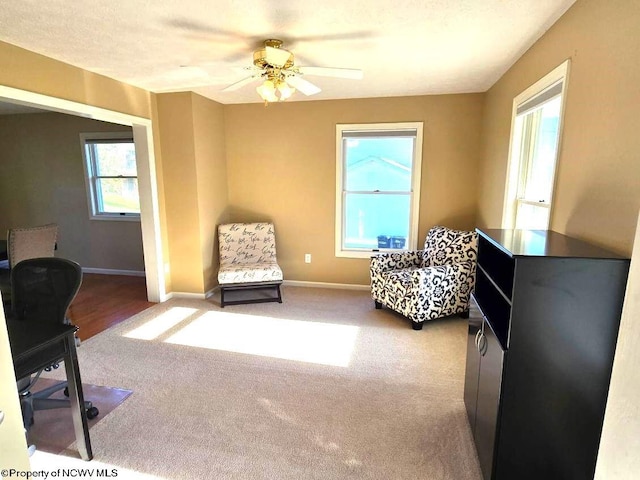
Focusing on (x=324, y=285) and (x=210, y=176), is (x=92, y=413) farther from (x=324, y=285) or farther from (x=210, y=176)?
(x=324, y=285)

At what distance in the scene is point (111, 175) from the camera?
4863 millimetres

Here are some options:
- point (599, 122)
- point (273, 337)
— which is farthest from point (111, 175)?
point (599, 122)

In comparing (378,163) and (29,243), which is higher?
(378,163)

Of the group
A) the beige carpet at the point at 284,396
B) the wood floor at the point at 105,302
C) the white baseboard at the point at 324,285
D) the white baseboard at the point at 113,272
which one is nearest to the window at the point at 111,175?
the white baseboard at the point at 113,272

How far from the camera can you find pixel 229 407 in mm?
2135

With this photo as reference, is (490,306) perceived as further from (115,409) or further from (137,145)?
(137,145)

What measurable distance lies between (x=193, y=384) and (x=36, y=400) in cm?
87

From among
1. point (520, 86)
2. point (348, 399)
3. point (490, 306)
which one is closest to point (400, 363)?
point (348, 399)

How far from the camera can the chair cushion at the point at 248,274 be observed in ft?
12.4

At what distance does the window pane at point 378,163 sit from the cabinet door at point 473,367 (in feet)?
7.88

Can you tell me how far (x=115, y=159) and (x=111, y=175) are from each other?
0.24m

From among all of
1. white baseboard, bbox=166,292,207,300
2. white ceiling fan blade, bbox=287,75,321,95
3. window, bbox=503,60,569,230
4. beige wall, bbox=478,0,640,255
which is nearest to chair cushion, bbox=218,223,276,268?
white baseboard, bbox=166,292,207,300

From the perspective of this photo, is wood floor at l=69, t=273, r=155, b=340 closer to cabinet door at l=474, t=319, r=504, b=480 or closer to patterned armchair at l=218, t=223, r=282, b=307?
patterned armchair at l=218, t=223, r=282, b=307

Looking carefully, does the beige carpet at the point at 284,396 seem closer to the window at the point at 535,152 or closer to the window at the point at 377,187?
the window at the point at 377,187
